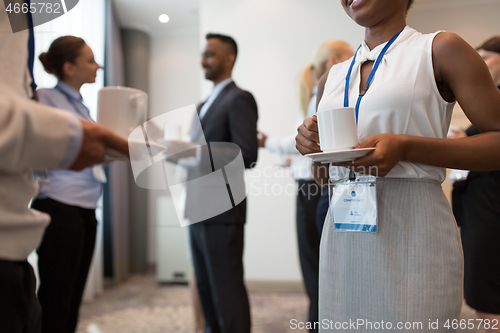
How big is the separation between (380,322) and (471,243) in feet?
2.14

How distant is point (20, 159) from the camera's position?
18.4 inches

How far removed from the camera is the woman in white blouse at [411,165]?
63 cm

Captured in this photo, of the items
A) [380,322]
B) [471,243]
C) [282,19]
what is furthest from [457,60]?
[282,19]

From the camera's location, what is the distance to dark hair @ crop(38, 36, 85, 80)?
87cm

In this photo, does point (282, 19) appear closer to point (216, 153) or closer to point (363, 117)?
point (216, 153)

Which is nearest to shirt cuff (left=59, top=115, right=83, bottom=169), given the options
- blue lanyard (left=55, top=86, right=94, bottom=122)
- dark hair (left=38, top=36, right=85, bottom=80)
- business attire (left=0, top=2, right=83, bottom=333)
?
business attire (left=0, top=2, right=83, bottom=333)

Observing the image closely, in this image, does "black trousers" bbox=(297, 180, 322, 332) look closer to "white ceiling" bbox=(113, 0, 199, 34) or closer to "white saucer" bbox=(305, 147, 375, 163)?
"white ceiling" bbox=(113, 0, 199, 34)

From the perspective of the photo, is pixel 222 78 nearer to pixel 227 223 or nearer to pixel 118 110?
pixel 227 223

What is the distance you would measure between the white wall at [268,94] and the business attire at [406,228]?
7.63 ft

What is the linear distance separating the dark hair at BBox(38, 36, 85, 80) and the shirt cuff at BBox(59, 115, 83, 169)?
0.46 m

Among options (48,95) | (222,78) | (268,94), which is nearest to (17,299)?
(48,95)

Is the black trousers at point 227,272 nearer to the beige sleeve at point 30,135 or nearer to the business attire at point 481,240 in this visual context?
the business attire at point 481,240

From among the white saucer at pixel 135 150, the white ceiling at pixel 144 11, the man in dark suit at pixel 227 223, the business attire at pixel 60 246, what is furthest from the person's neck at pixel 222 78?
the white saucer at pixel 135 150

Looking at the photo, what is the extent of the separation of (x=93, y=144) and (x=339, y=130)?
391mm
